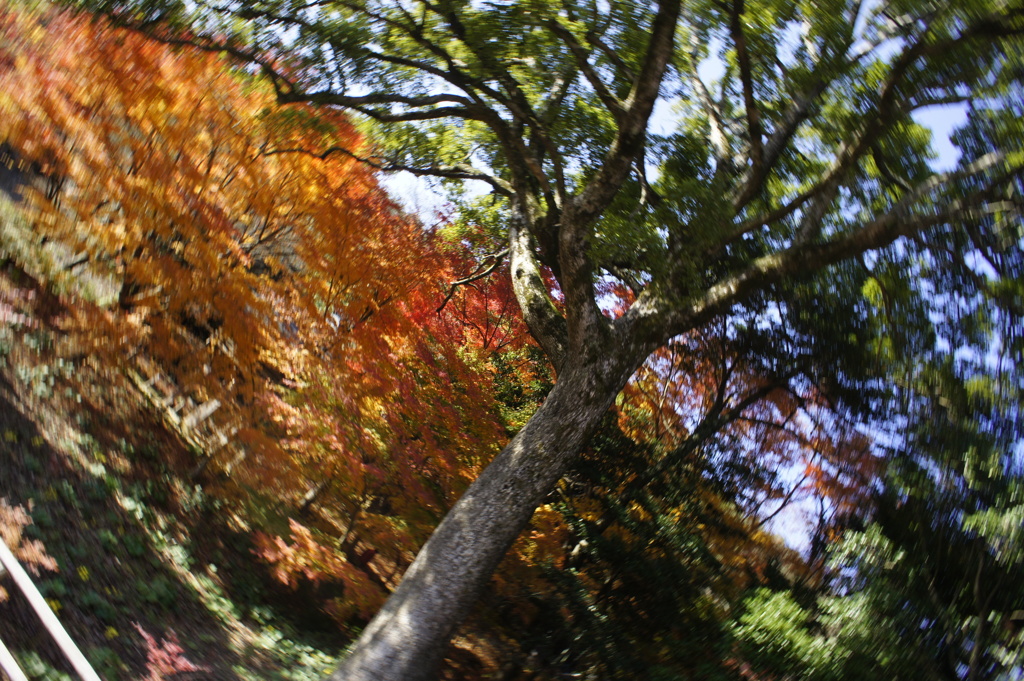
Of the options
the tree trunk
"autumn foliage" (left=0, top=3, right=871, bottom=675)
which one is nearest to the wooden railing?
the tree trunk

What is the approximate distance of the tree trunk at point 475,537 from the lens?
445 centimetres

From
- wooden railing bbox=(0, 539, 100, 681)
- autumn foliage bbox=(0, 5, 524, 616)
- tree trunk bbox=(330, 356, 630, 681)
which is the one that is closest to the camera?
wooden railing bbox=(0, 539, 100, 681)

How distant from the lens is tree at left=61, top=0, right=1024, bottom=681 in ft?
15.3

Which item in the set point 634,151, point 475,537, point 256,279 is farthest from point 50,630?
point 634,151

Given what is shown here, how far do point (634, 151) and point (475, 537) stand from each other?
3.62 m

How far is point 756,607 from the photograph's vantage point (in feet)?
19.1

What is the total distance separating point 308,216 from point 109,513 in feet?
12.3

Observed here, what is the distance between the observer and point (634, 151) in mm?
5449

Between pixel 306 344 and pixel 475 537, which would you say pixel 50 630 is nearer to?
pixel 475 537

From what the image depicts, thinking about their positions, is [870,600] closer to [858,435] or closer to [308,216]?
[858,435]

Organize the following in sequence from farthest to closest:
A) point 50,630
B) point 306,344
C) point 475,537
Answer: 1. point 306,344
2. point 475,537
3. point 50,630

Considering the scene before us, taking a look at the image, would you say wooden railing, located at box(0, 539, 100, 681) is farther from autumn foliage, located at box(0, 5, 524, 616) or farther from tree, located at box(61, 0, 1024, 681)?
autumn foliage, located at box(0, 5, 524, 616)

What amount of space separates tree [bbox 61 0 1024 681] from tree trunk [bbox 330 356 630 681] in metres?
0.02

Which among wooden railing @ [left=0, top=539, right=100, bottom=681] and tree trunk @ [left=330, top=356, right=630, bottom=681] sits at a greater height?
tree trunk @ [left=330, top=356, right=630, bottom=681]
